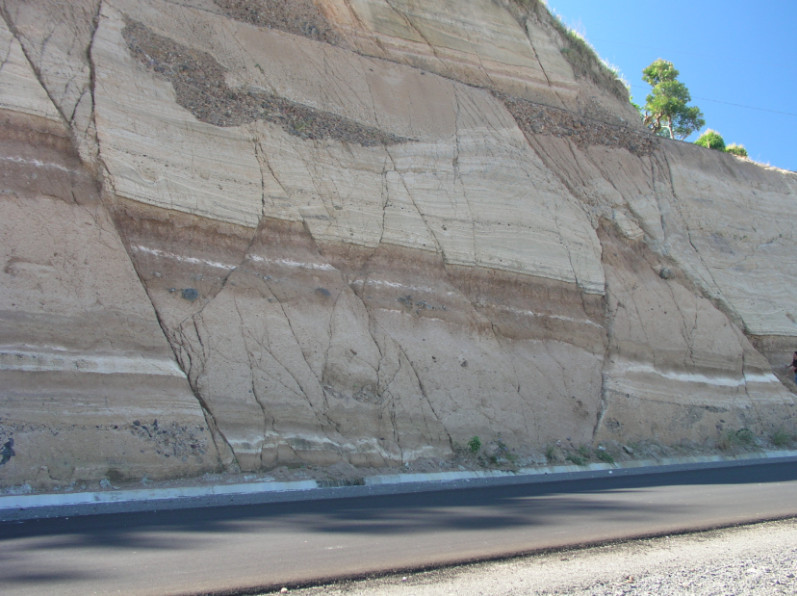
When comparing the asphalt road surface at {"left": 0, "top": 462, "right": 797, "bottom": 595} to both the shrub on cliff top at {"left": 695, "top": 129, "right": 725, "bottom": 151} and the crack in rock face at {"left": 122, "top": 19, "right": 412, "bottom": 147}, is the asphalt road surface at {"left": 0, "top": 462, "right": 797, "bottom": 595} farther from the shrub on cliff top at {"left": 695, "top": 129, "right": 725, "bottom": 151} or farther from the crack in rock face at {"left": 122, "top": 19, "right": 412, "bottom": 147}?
the shrub on cliff top at {"left": 695, "top": 129, "right": 725, "bottom": 151}

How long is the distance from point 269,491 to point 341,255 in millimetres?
4286

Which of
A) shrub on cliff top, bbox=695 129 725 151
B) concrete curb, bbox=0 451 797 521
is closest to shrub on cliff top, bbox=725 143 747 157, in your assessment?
shrub on cliff top, bbox=695 129 725 151

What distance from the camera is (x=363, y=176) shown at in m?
11.6

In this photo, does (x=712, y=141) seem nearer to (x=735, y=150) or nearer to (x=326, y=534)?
(x=735, y=150)

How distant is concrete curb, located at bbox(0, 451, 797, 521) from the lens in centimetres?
630

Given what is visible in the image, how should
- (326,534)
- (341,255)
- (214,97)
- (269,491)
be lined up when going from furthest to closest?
(214,97) < (341,255) < (269,491) < (326,534)

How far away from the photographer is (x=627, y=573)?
16.1 ft

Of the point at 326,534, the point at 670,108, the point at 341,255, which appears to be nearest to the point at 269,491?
the point at 326,534

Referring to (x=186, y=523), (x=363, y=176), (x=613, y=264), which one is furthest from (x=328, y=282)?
(x=613, y=264)

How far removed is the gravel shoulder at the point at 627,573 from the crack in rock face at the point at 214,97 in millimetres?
8401

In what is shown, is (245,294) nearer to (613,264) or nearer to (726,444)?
(613,264)

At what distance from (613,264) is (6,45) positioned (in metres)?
11.7

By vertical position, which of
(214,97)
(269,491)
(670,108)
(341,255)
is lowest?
(269,491)

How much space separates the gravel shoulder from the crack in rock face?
8401mm
